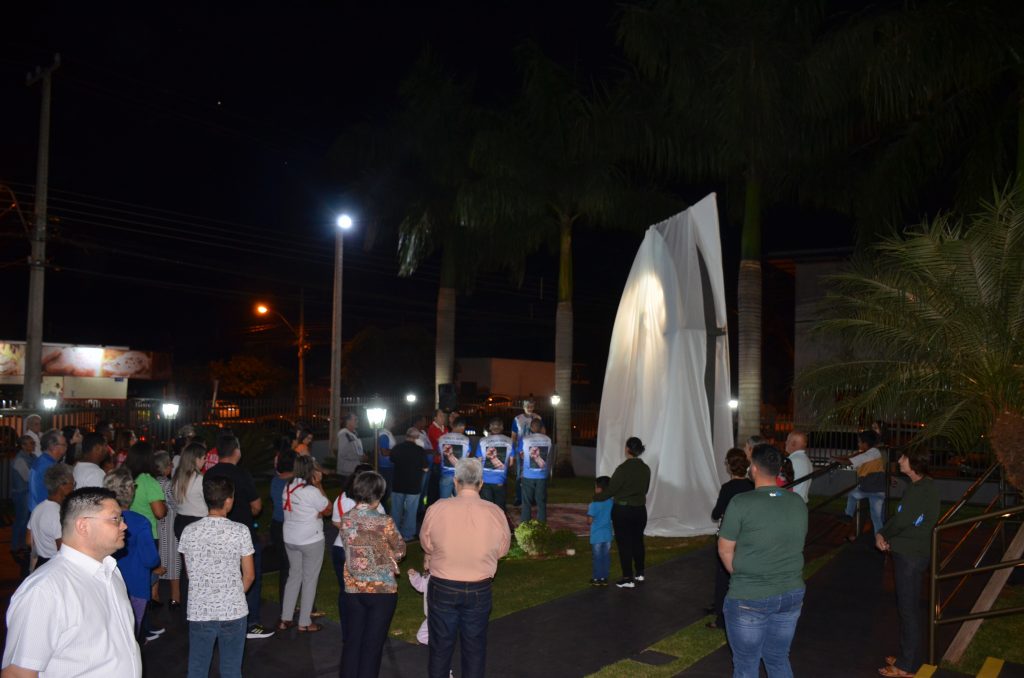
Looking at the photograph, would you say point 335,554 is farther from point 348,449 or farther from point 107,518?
point 348,449

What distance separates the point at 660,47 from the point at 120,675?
15.7 metres

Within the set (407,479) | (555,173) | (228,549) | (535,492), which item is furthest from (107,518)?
(555,173)

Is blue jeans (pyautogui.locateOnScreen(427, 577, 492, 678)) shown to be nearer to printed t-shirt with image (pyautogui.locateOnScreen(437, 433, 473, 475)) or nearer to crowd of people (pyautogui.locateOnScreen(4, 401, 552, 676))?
crowd of people (pyautogui.locateOnScreen(4, 401, 552, 676))

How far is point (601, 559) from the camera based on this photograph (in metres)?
9.51

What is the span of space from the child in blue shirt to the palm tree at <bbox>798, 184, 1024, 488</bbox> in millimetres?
3503

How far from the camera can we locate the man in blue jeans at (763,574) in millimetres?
5008

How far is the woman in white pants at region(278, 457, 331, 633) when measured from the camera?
732cm

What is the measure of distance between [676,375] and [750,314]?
4780 mm

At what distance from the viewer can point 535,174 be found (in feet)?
69.9

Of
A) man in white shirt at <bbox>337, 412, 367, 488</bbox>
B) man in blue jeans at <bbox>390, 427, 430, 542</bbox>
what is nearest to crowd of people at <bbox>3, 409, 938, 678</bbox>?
man in blue jeans at <bbox>390, 427, 430, 542</bbox>

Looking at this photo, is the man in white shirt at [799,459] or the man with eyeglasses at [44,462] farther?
the man in white shirt at [799,459]

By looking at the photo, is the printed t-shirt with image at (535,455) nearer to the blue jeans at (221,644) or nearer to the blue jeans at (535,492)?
the blue jeans at (535,492)

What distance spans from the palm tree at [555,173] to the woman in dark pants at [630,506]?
39.9 ft

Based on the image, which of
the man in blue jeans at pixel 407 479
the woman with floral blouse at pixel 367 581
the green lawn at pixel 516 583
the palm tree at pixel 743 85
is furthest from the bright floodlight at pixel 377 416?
the woman with floral blouse at pixel 367 581
